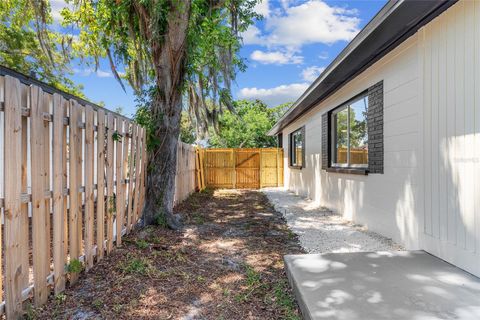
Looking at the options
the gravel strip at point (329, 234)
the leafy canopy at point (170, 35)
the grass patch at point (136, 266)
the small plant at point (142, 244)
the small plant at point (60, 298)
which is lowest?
the gravel strip at point (329, 234)

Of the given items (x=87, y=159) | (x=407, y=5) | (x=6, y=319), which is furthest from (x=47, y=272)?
(x=407, y=5)

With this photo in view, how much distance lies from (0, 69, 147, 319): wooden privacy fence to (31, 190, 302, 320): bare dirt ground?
22 centimetres

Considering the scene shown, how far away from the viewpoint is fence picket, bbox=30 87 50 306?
2287mm

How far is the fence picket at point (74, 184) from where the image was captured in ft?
9.24

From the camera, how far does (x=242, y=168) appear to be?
527 inches

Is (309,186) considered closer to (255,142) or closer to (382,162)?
(382,162)

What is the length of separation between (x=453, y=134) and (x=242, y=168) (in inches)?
420

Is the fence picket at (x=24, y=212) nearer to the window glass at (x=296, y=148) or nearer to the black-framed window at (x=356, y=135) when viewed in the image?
the black-framed window at (x=356, y=135)

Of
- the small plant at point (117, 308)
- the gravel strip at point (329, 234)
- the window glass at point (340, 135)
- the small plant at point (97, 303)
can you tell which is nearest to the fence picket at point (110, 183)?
the small plant at point (97, 303)

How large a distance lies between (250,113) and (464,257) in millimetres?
19591

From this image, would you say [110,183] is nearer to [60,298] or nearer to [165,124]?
[60,298]

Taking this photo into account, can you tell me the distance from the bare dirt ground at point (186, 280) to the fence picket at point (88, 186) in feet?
0.64

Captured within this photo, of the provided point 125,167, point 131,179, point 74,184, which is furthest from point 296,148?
point 74,184

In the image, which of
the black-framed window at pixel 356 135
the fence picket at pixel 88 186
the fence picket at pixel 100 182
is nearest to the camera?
the fence picket at pixel 88 186
